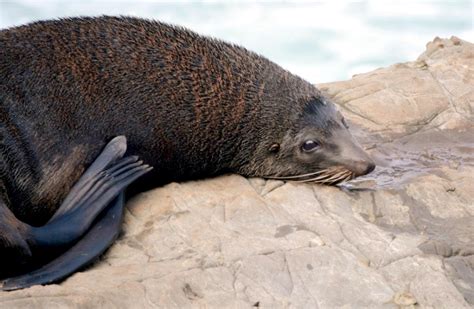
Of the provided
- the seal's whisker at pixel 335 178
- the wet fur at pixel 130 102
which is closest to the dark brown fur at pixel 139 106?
the wet fur at pixel 130 102

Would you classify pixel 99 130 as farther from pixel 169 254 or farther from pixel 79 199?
pixel 169 254

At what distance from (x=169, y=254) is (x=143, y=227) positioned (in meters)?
0.50

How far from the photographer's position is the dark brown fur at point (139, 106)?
668 centimetres

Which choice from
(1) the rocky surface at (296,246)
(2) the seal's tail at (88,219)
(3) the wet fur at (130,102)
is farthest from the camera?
(3) the wet fur at (130,102)

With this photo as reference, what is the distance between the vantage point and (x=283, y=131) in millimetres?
7945

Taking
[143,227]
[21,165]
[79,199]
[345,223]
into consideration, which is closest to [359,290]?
[345,223]

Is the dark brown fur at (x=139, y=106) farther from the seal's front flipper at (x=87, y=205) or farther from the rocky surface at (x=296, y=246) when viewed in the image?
the rocky surface at (x=296, y=246)

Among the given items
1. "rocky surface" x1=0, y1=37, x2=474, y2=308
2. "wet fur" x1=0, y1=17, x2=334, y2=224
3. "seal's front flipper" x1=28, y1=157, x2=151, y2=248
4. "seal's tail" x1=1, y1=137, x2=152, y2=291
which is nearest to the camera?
"rocky surface" x1=0, y1=37, x2=474, y2=308

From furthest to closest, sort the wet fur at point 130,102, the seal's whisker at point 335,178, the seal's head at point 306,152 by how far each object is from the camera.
A: the seal's head at point 306,152 < the seal's whisker at point 335,178 < the wet fur at point 130,102

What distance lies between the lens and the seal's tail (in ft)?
19.3

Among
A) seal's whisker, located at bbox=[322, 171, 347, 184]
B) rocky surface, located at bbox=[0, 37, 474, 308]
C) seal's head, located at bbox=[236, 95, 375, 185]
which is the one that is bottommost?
rocky surface, located at bbox=[0, 37, 474, 308]

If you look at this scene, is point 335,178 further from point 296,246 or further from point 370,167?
point 296,246

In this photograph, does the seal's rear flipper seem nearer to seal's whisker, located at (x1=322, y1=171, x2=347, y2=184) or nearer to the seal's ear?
the seal's ear

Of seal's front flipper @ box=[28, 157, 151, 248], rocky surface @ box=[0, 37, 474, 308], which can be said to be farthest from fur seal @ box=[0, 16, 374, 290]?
rocky surface @ box=[0, 37, 474, 308]
